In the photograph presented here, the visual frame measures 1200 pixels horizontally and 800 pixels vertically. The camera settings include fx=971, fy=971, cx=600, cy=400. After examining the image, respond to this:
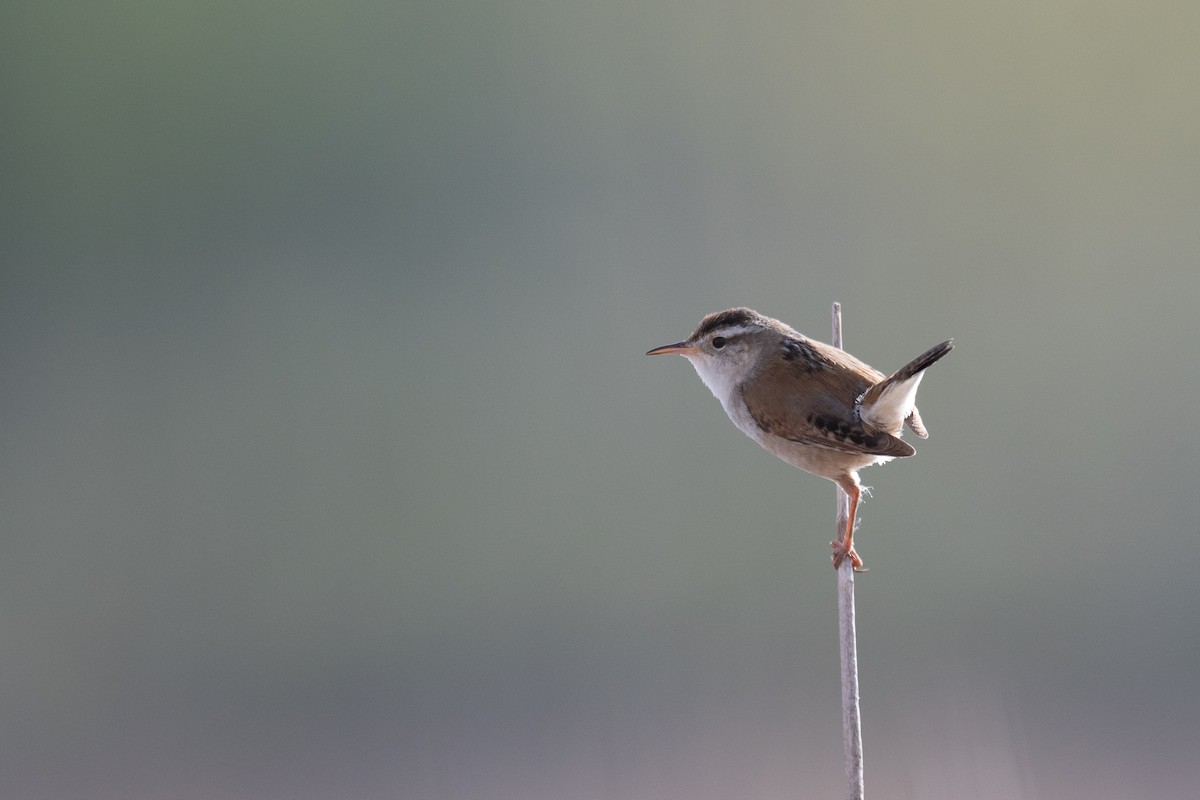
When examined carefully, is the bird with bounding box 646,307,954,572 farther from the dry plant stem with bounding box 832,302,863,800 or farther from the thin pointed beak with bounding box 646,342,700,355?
the dry plant stem with bounding box 832,302,863,800

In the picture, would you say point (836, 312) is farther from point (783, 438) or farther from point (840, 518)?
point (840, 518)

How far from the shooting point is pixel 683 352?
2277mm

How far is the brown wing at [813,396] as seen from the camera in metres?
1.99

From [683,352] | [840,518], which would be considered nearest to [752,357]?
[683,352]

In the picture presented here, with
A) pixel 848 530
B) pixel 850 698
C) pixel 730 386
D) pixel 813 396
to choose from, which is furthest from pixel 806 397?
pixel 850 698

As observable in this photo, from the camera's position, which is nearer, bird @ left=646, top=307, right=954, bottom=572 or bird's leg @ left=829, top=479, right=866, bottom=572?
bird @ left=646, top=307, right=954, bottom=572

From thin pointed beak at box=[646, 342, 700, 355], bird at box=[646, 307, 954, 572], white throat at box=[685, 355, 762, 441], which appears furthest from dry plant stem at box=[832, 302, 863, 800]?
thin pointed beak at box=[646, 342, 700, 355]

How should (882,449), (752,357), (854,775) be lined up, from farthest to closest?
(752,357) → (882,449) → (854,775)

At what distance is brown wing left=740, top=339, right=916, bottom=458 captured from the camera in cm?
199

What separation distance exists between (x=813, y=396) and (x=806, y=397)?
2cm

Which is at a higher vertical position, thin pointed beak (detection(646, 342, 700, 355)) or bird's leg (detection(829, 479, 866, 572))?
thin pointed beak (detection(646, 342, 700, 355))

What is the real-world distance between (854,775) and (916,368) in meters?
0.70

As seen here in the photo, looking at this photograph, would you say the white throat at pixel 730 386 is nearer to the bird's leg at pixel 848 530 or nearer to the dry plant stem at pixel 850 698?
the bird's leg at pixel 848 530

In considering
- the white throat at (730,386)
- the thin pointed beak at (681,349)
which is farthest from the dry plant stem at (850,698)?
the thin pointed beak at (681,349)
